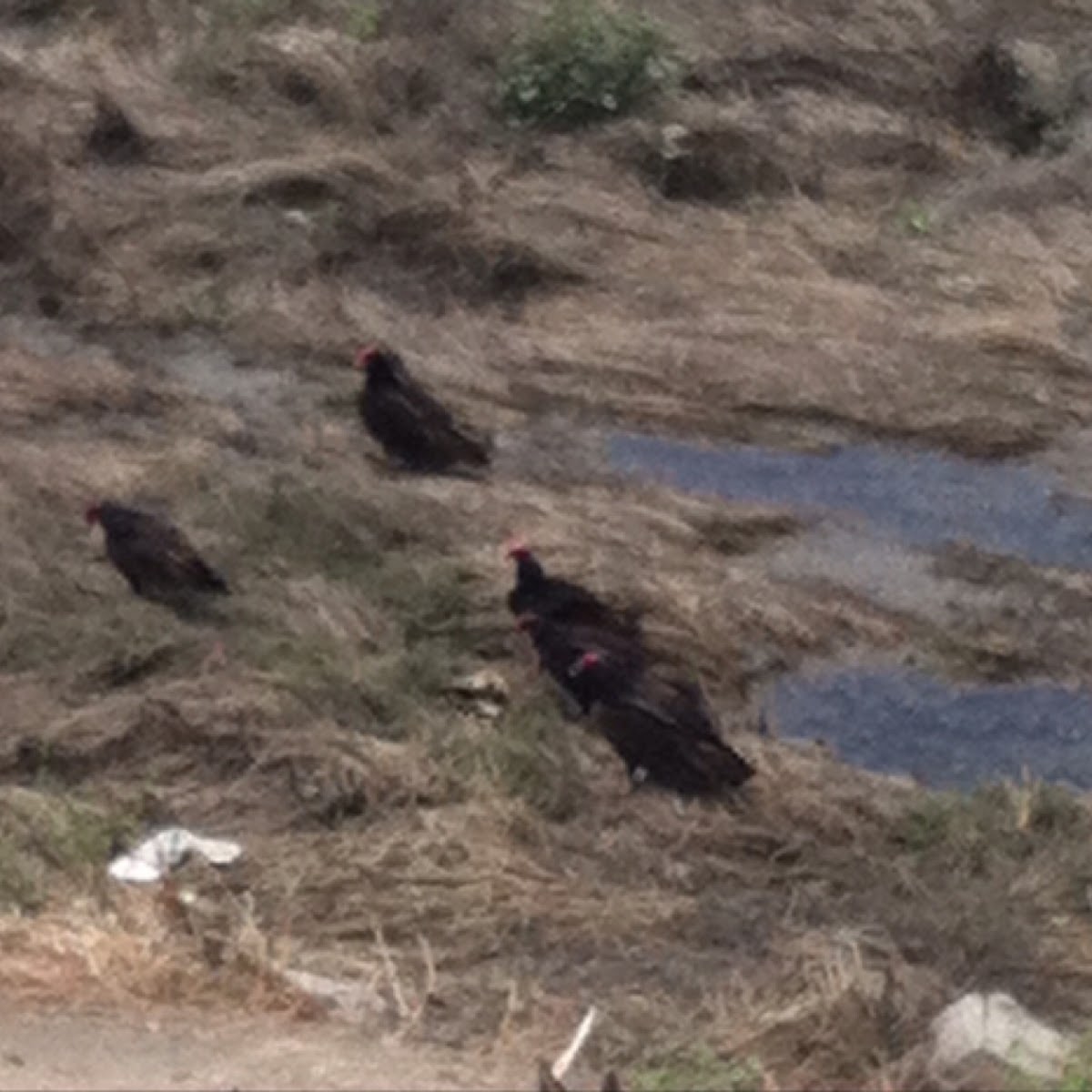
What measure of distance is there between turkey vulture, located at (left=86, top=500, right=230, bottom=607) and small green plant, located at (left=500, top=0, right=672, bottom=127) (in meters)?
6.93

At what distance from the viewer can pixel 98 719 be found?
9.74 m

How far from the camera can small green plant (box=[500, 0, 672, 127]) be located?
57.2 feet

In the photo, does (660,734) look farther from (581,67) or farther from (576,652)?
(581,67)

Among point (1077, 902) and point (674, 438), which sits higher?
point (1077, 902)

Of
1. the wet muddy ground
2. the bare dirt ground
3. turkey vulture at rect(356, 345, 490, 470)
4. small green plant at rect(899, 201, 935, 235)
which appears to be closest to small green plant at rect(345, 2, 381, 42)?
the bare dirt ground

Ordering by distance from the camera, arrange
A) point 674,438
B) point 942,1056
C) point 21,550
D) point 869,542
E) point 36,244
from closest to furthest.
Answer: point 942,1056 → point 21,550 → point 869,542 → point 674,438 → point 36,244

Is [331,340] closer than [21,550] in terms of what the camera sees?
No

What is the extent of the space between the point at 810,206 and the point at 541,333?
7.39ft

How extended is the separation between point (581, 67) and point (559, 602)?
7854 millimetres

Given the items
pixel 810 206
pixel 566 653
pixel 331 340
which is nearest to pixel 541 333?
pixel 331 340

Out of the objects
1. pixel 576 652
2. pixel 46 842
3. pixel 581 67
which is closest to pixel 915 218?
pixel 581 67

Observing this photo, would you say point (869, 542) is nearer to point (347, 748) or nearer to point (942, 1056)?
point (347, 748)

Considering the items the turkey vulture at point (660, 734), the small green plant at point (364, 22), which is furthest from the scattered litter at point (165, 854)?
the small green plant at point (364, 22)

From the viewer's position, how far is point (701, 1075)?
698 cm
